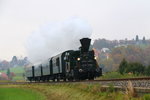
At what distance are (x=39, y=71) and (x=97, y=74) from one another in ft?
66.5

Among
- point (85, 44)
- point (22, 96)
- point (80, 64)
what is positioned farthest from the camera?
point (85, 44)

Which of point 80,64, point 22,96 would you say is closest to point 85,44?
point 80,64

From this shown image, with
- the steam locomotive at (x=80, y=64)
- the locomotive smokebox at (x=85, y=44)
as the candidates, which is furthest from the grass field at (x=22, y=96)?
the locomotive smokebox at (x=85, y=44)

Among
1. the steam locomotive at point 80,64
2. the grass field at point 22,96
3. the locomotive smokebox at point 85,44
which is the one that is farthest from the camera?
the locomotive smokebox at point 85,44

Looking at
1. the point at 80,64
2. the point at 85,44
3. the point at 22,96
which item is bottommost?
the point at 22,96

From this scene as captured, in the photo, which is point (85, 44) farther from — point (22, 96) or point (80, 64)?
point (22, 96)

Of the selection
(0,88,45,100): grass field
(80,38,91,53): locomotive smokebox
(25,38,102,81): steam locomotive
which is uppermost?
(80,38,91,53): locomotive smokebox

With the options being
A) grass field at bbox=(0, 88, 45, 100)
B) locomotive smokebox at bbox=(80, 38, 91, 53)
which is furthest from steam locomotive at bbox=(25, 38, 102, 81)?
grass field at bbox=(0, 88, 45, 100)

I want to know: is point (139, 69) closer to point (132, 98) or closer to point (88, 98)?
point (88, 98)

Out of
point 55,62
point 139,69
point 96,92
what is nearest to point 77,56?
point 55,62

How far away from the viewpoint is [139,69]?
65.3 metres

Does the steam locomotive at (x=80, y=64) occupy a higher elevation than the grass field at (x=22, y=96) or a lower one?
higher

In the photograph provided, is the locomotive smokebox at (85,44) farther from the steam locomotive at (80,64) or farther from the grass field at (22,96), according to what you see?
the grass field at (22,96)

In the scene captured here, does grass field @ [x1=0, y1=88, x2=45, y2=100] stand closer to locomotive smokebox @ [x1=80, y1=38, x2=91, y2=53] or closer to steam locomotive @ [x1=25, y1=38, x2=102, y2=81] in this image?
steam locomotive @ [x1=25, y1=38, x2=102, y2=81]
